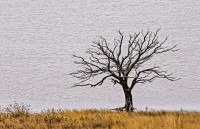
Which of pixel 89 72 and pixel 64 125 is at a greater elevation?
pixel 89 72

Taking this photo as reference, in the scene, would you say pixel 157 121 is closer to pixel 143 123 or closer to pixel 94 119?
pixel 143 123

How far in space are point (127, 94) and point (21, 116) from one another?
3.85 meters

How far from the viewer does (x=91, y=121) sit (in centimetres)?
1227

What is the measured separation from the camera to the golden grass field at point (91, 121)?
11.1m

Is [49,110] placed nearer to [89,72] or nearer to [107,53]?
[89,72]

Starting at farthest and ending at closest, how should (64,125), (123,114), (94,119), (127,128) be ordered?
(123,114) → (94,119) → (64,125) → (127,128)

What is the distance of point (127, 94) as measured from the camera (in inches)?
603

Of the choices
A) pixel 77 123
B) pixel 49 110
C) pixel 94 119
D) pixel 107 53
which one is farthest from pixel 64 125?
pixel 107 53

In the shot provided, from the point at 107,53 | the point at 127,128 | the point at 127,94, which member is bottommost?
the point at 127,128

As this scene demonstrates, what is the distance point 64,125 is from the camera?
11.4 metres

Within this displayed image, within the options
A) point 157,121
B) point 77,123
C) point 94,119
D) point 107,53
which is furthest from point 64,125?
point 107,53

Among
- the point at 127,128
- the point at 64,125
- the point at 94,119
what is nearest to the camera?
the point at 127,128

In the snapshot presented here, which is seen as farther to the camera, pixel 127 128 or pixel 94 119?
pixel 94 119

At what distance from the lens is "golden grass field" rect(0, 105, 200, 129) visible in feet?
36.5
